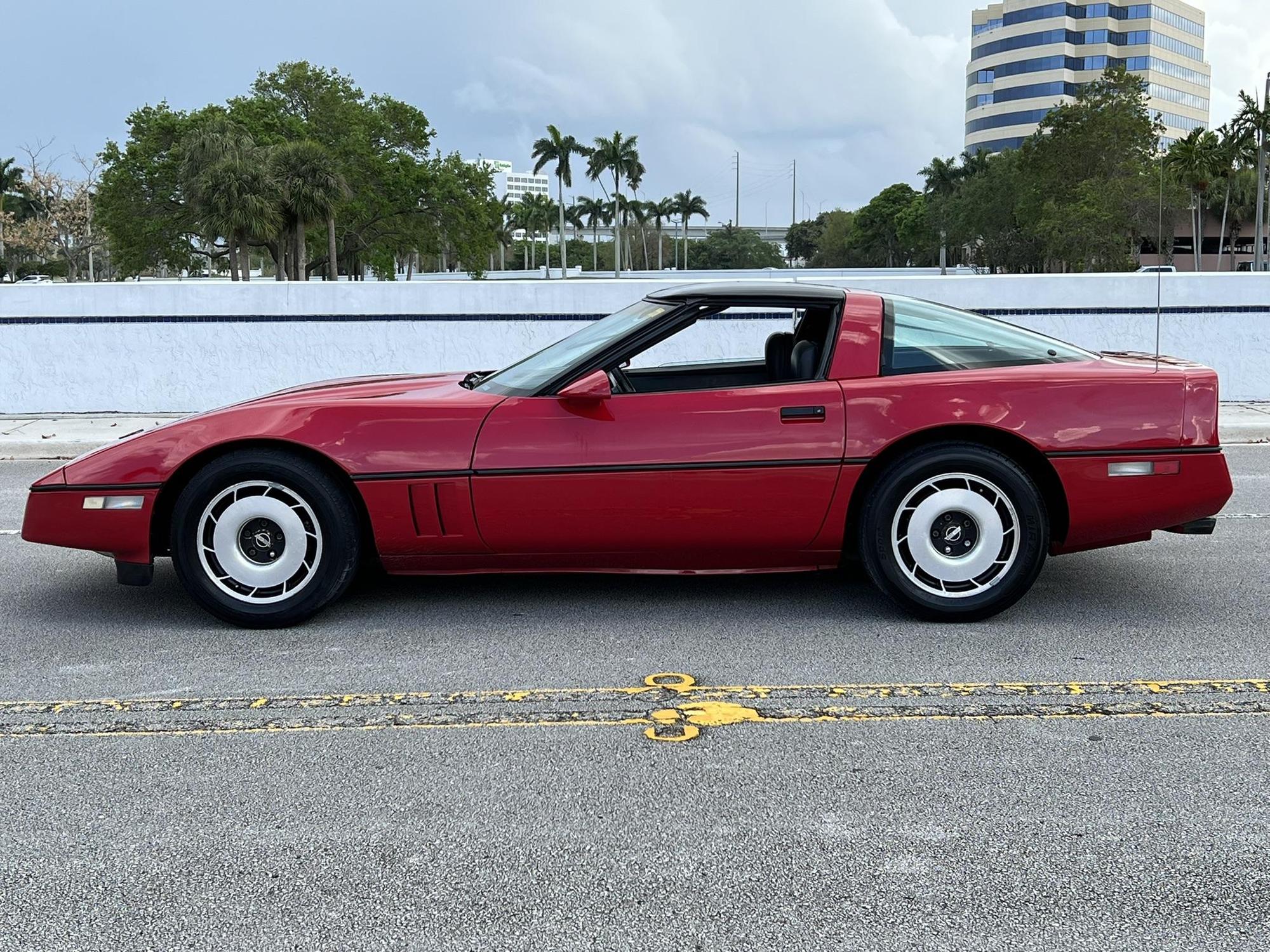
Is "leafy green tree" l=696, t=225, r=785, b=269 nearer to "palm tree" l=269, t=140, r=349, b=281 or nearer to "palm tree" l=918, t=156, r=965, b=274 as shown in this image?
"palm tree" l=918, t=156, r=965, b=274

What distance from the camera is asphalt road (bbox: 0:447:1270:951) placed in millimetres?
2686

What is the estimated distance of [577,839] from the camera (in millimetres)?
3049

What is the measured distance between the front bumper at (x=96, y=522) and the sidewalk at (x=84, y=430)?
16.2 feet

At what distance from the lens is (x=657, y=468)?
479 centimetres

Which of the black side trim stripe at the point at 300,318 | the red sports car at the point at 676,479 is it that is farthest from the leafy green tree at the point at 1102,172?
the red sports car at the point at 676,479

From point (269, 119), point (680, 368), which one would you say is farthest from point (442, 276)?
point (680, 368)

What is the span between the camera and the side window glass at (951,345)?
4.97 meters

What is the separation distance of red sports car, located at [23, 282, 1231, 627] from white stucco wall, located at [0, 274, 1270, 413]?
777cm

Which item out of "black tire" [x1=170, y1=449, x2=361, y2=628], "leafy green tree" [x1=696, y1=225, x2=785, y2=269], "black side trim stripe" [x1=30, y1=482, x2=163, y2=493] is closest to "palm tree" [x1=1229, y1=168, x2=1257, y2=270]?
"leafy green tree" [x1=696, y1=225, x2=785, y2=269]

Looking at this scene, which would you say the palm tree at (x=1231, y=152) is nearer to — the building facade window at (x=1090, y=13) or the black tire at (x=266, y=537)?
the building facade window at (x=1090, y=13)

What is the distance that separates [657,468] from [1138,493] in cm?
189

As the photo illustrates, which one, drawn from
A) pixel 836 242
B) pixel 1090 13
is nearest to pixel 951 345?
pixel 836 242

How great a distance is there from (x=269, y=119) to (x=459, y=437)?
6570cm

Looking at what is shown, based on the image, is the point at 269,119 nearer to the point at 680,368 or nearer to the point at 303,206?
the point at 303,206
